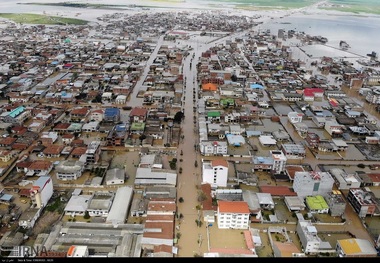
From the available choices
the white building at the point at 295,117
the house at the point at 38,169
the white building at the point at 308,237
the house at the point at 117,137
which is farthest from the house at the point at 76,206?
the white building at the point at 295,117

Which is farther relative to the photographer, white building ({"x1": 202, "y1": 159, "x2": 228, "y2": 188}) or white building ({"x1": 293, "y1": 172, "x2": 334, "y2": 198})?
white building ({"x1": 202, "y1": 159, "x2": 228, "y2": 188})

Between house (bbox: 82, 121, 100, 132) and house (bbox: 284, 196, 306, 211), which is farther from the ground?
house (bbox: 284, 196, 306, 211)

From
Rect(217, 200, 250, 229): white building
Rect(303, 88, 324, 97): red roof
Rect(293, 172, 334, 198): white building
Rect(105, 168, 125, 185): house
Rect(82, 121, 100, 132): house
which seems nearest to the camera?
Rect(217, 200, 250, 229): white building

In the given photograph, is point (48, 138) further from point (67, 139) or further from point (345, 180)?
point (345, 180)

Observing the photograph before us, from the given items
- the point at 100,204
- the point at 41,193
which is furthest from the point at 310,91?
the point at 41,193

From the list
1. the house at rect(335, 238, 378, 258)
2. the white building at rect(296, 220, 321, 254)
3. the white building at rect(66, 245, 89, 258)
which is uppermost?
the white building at rect(66, 245, 89, 258)

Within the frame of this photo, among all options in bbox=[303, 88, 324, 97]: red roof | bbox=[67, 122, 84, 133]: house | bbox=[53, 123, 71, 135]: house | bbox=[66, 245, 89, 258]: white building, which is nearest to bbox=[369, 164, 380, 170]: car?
bbox=[303, 88, 324, 97]: red roof

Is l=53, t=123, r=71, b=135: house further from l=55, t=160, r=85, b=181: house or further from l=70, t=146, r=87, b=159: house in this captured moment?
l=55, t=160, r=85, b=181: house
